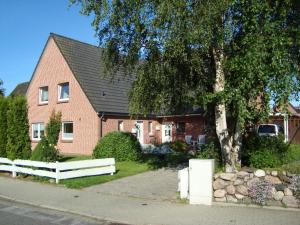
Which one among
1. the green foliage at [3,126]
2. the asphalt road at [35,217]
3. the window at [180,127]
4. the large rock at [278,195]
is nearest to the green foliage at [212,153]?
the large rock at [278,195]

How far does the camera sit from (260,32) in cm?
1172

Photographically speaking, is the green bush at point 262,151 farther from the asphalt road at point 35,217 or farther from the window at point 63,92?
the window at point 63,92

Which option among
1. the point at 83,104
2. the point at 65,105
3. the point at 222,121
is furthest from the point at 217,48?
the point at 65,105

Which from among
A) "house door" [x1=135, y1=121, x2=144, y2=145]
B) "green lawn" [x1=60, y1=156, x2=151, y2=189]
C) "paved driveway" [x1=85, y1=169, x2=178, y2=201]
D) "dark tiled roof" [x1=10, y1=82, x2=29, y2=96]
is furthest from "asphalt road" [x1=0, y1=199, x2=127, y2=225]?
"dark tiled roof" [x1=10, y1=82, x2=29, y2=96]

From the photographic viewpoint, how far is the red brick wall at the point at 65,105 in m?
27.9

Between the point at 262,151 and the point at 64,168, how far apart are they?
704cm

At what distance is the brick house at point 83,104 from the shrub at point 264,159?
13200mm

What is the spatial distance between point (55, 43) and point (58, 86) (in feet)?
10.1

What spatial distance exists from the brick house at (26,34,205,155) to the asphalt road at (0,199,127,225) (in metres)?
15.6

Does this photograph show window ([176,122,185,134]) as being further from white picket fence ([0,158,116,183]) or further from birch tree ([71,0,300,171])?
birch tree ([71,0,300,171])

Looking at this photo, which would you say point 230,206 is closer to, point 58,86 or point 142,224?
point 142,224

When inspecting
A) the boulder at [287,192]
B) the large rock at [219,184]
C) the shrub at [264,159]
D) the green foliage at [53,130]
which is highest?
the green foliage at [53,130]

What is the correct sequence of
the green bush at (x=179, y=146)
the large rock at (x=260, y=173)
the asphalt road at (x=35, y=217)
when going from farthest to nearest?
1. the green bush at (x=179, y=146)
2. the large rock at (x=260, y=173)
3. the asphalt road at (x=35, y=217)

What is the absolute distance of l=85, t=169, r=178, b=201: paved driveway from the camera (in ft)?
Result: 42.8
